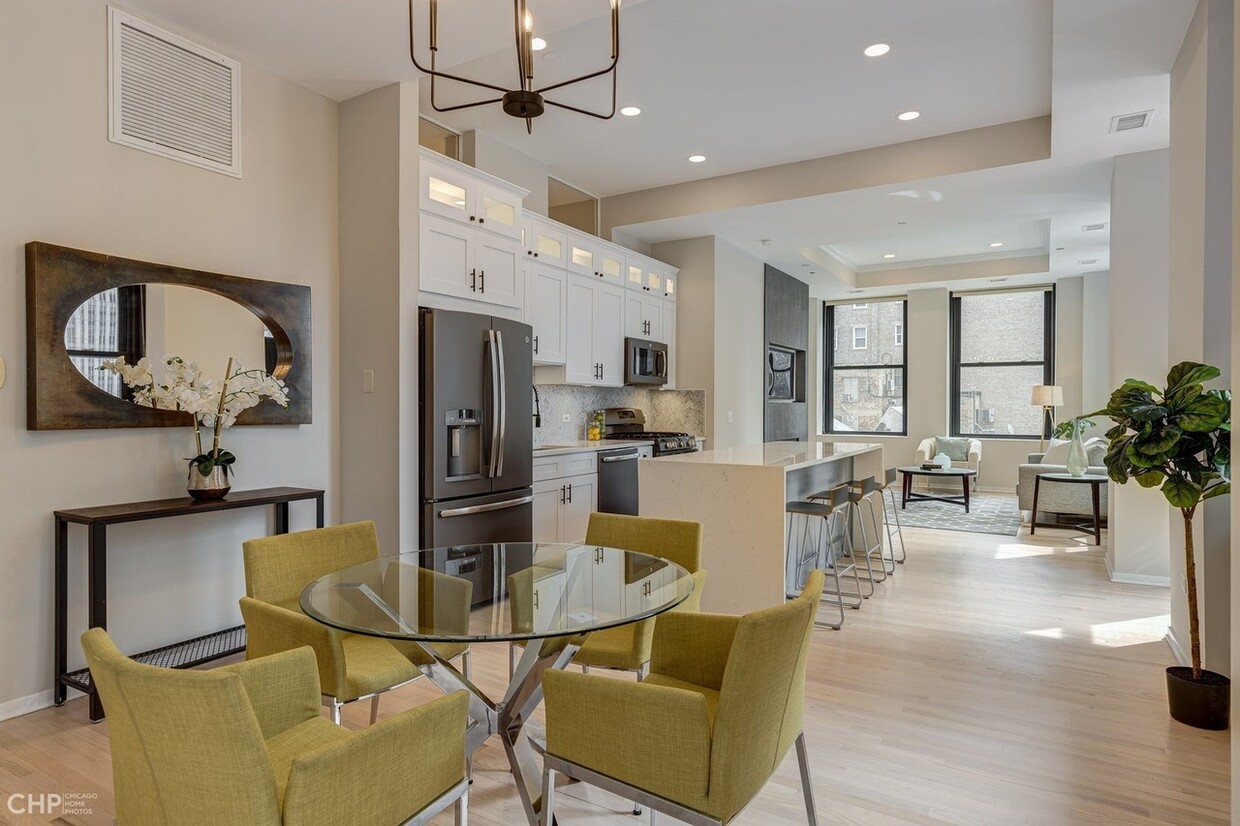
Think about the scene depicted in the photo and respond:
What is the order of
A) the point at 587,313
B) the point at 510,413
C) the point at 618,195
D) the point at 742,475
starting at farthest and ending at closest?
the point at 618,195 < the point at 587,313 < the point at 510,413 < the point at 742,475

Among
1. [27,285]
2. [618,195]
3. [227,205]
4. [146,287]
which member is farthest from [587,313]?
[27,285]

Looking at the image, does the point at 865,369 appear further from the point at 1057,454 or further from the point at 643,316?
the point at 643,316

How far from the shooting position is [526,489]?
448 cm

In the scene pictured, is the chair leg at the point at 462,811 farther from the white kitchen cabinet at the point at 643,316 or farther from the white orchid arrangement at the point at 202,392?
the white kitchen cabinet at the point at 643,316

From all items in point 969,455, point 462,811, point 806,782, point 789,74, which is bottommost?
point 806,782

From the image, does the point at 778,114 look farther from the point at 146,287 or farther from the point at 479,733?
the point at 479,733

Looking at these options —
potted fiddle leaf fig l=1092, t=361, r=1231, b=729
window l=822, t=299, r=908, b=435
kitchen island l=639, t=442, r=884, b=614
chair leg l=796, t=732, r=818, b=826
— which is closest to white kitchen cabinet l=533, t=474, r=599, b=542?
kitchen island l=639, t=442, r=884, b=614

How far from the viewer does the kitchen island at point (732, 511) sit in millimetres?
3627

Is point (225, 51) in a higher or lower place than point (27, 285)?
higher

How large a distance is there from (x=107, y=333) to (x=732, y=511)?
3020 mm

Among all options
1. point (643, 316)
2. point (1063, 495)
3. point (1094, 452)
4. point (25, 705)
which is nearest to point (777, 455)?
point (643, 316)

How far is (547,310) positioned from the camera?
5332mm

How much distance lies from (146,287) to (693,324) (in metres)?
4.81

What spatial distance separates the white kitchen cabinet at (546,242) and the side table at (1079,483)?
15.9ft
